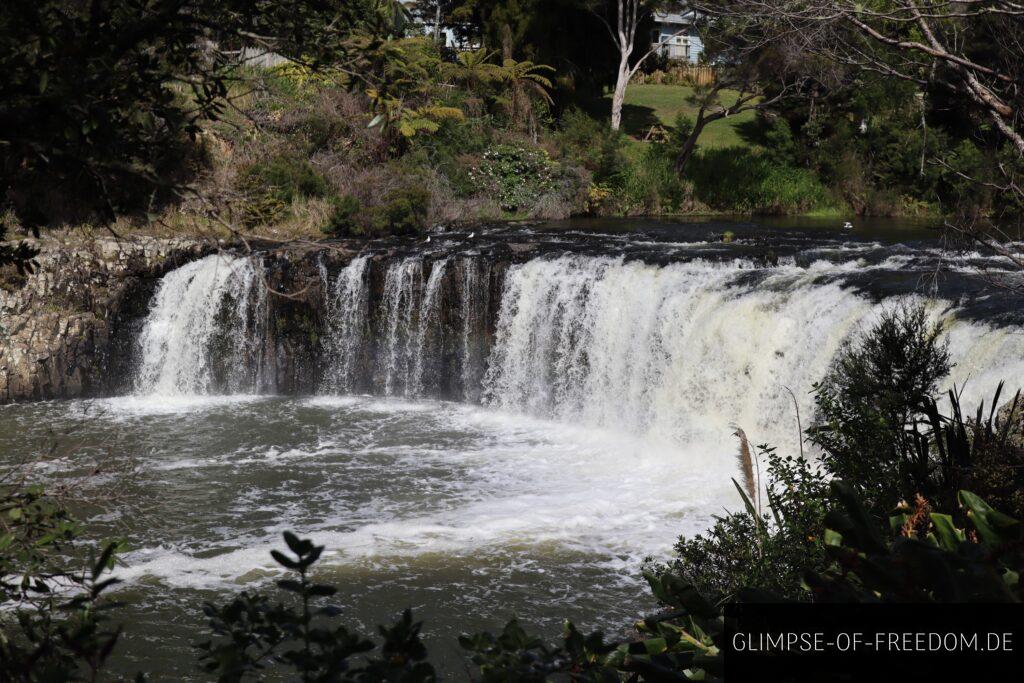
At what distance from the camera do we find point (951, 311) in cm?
1091

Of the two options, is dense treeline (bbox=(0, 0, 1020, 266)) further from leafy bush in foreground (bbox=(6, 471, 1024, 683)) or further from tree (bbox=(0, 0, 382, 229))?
leafy bush in foreground (bbox=(6, 471, 1024, 683))

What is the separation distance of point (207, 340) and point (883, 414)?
1192 cm

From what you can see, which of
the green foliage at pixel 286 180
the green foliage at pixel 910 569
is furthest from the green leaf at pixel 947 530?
the green foliage at pixel 286 180

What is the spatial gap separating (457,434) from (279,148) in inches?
456

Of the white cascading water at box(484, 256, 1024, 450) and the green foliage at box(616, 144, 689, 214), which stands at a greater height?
the green foliage at box(616, 144, 689, 214)

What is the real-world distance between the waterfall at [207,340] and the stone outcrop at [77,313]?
0.42 m

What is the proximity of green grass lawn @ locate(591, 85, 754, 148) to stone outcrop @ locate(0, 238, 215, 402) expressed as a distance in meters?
17.1

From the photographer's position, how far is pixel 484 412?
14.6 m

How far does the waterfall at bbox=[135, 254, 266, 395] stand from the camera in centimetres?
1595

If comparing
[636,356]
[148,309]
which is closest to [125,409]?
[148,309]

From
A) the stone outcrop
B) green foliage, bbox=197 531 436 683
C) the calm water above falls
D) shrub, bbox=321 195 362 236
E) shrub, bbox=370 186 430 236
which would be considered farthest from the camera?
shrub, bbox=370 186 430 236

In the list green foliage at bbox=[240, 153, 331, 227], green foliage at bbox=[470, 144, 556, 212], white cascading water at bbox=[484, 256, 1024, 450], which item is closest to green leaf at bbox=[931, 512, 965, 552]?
white cascading water at bbox=[484, 256, 1024, 450]

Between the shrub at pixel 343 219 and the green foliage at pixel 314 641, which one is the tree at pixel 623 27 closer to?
the shrub at pixel 343 219

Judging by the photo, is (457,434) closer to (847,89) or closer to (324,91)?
(324,91)
